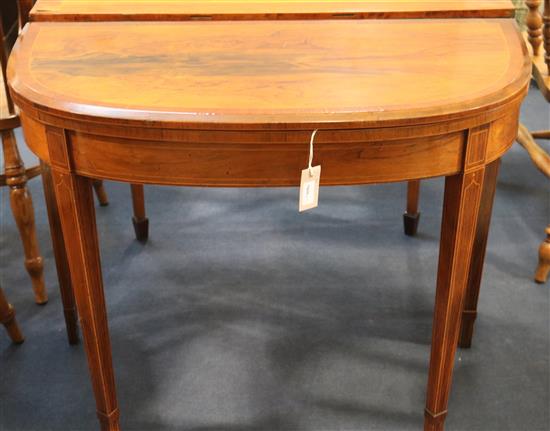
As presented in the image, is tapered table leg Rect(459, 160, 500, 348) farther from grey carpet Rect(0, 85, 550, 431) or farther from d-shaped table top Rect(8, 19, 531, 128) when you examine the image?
d-shaped table top Rect(8, 19, 531, 128)

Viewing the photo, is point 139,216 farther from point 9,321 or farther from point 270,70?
point 270,70

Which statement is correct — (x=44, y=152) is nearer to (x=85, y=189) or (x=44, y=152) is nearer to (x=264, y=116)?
(x=85, y=189)

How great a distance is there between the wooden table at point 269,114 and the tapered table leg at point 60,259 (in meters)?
0.33

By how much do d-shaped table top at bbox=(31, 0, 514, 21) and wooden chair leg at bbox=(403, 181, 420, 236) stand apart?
73cm

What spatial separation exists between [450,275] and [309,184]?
0.33m

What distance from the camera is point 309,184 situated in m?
1.11

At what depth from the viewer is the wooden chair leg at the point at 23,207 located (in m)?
1.78

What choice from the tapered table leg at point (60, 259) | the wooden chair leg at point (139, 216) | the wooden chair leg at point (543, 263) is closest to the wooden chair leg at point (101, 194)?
the wooden chair leg at point (139, 216)

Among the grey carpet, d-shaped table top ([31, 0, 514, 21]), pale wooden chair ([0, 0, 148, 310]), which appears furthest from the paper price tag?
pale wooden chair ([0, 0, 148, 310])

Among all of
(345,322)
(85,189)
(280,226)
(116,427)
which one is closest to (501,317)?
(345,322)

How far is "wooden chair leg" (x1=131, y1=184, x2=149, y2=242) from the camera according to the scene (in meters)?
2.14

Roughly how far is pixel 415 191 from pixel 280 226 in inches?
16.7

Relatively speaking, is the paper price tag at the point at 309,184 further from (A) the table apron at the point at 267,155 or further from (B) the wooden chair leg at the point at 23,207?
(B) the wooden chair leg at the point at 23,207

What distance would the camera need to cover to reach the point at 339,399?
64.6 inches
